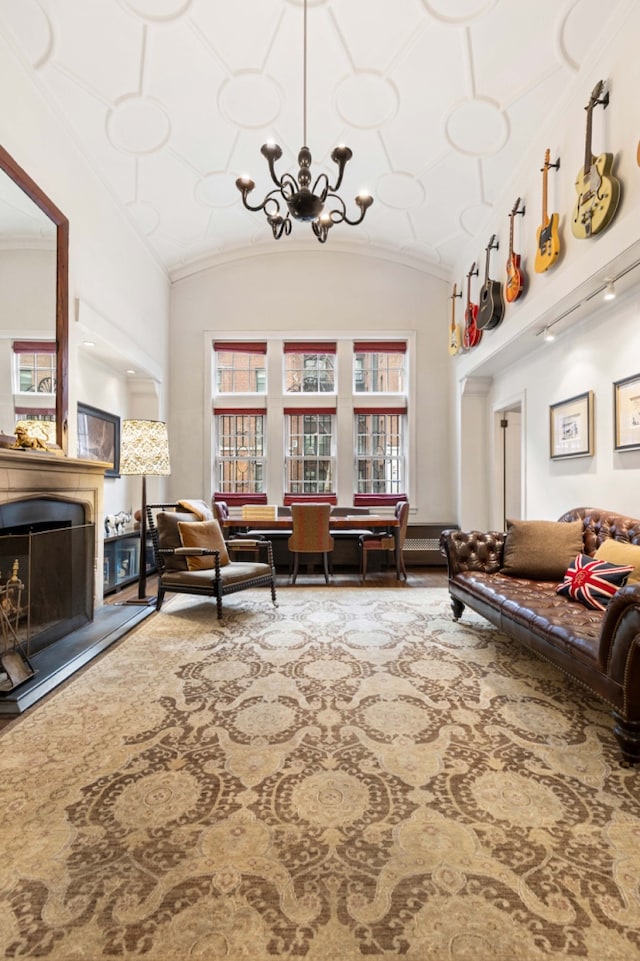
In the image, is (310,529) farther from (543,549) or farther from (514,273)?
(514,273)

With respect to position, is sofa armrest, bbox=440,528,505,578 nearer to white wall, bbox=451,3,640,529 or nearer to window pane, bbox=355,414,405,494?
white wall, bbox=451,3,640,529

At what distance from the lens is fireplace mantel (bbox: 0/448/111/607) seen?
2580mm

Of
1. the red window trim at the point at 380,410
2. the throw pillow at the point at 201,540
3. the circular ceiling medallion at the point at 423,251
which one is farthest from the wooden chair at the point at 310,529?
the circular ceiling medallion at the point at 423,251

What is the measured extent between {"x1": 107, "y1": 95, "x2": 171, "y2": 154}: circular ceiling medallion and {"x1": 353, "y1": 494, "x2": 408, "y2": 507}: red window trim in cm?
468

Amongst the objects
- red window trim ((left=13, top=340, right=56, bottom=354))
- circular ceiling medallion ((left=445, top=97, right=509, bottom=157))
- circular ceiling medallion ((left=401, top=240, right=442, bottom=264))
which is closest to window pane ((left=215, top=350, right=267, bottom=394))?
circular ceiling medallion ((left=401, top=240, right=442, bottom=264))

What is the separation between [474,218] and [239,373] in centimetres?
368

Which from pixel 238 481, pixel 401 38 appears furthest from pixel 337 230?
pixel 238 481

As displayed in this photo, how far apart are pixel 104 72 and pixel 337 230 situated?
3359 millimetres

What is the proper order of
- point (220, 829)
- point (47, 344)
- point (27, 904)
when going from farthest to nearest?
point (47, 344) → point (220, 829) → point (27, 904)

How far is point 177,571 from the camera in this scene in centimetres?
384

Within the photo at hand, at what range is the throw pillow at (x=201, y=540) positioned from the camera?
12.6 feet

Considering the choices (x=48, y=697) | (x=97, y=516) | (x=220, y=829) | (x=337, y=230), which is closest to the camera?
(x=220, y=829)

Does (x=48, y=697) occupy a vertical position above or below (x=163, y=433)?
below

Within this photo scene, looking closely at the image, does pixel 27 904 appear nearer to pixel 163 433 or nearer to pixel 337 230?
pixel 163 433
